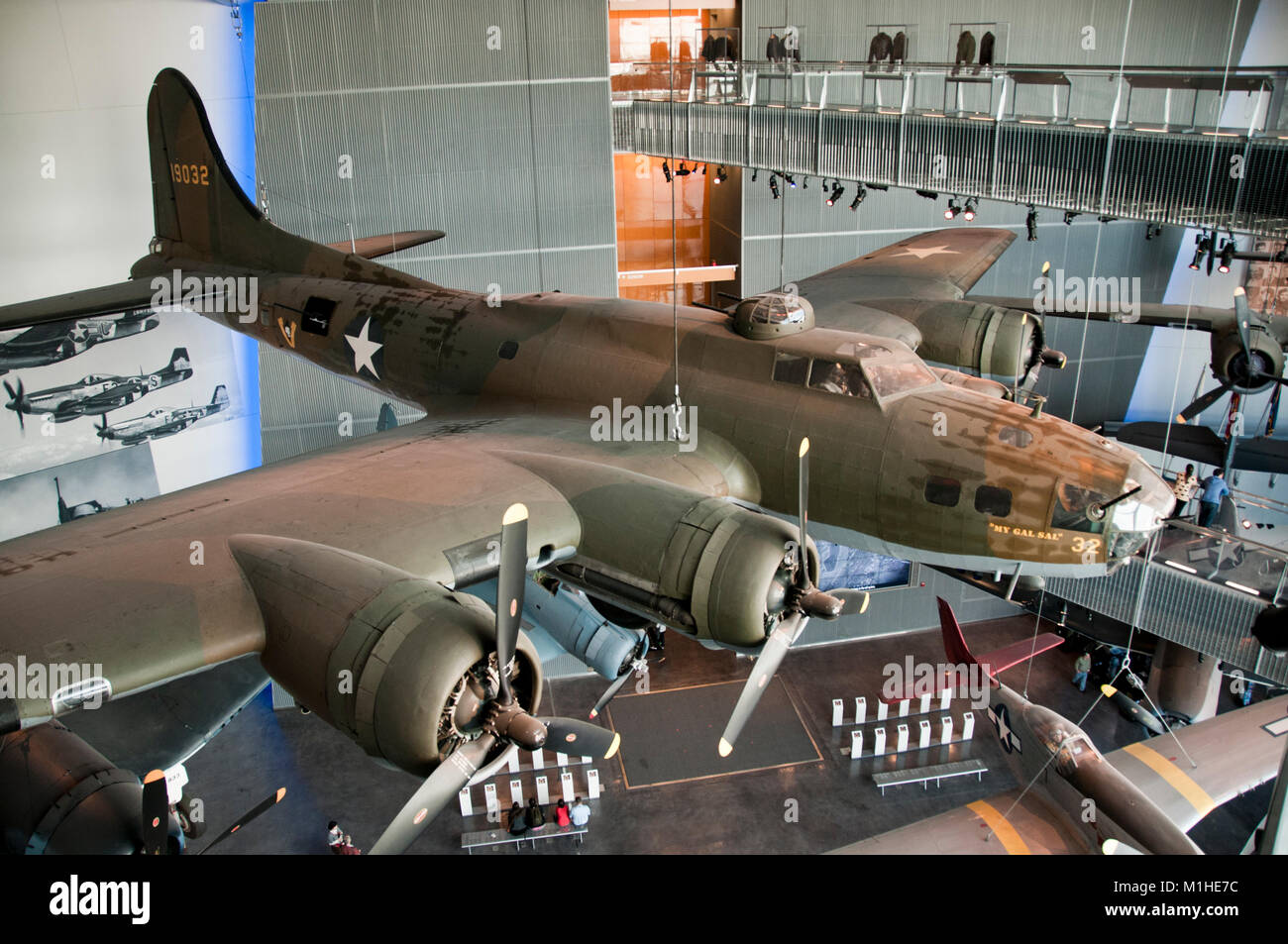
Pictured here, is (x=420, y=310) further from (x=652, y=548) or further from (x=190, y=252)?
(x=652, y=548)

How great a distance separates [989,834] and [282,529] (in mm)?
8357

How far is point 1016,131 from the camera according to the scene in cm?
1009

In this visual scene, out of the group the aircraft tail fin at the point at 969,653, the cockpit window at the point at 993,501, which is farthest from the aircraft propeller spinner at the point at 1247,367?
the cockpit window at the point at 993,501

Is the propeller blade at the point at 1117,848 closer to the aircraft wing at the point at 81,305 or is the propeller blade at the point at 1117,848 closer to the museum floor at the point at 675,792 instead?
the museum floor at the point at 675,792

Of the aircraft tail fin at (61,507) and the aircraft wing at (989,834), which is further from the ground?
the aircraft tail fin at (61,507)

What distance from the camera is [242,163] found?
611 inches

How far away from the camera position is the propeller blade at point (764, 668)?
6.88 m

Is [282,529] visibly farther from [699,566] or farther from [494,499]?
[699,566]

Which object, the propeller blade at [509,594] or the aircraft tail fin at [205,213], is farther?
the aircraft tail fin at [205,213]

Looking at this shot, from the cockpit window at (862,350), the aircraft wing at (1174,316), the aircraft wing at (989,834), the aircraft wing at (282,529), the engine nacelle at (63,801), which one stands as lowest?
the aircraft wing at (989,834)

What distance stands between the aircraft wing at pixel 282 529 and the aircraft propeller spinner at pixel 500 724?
6.54ft

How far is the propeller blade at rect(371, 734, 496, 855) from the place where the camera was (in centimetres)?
555

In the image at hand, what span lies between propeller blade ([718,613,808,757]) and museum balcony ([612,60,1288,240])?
5.64 m
